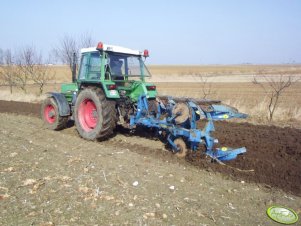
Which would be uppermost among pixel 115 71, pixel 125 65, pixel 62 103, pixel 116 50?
pixel 116 50

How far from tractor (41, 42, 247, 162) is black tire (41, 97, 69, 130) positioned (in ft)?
0.09

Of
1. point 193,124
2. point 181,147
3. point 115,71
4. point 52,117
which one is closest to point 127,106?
point 115,71

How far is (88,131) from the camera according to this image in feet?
25.8

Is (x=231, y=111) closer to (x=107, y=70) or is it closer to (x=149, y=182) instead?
(x=149, y=182)

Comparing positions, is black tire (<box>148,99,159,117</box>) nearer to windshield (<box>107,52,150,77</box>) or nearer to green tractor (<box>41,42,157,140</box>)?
green tractor (<box>41,42,157,140</box>)

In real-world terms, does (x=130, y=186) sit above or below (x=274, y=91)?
below

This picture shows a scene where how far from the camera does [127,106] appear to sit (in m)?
7.54

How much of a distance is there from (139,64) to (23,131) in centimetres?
354

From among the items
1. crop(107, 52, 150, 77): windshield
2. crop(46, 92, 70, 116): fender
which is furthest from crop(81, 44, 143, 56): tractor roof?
crop(46, 92, 70, 116): fender

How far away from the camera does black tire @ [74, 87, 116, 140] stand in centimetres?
722

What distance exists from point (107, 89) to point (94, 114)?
0.99m

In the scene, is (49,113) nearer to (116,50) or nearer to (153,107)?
(116,50)

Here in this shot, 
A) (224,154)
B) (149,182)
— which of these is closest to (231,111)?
(224,154)

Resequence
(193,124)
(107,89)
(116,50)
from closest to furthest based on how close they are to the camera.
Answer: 1. (193,124)
2. (107,89)
3. (116,50)
